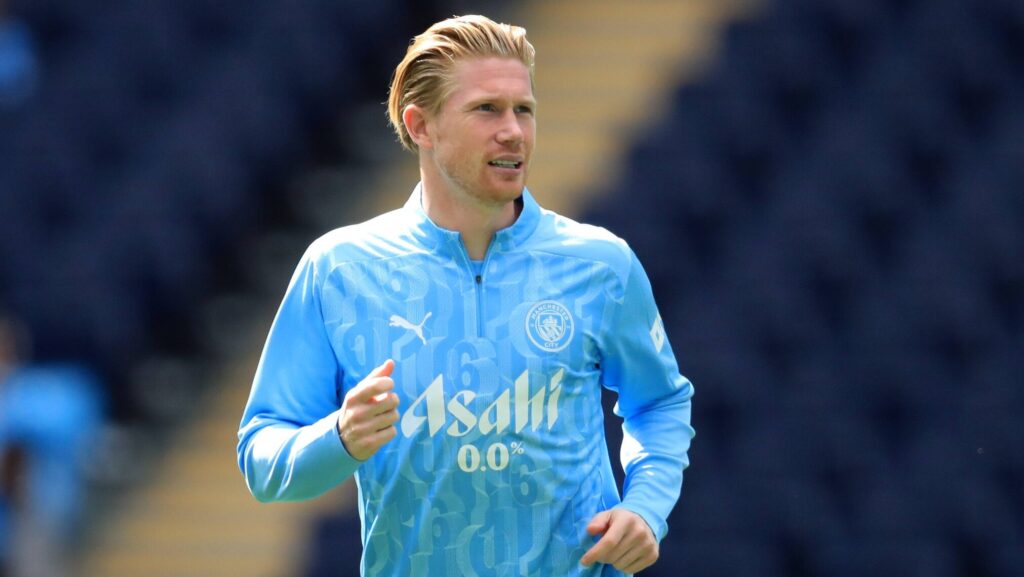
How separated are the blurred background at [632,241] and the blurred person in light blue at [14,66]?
0.06 ft

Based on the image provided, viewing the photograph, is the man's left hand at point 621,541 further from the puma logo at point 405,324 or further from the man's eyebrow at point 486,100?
the man's eyebrow at point 486,100

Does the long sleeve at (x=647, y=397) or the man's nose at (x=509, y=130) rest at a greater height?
the man's nose at (x=509, y=130)

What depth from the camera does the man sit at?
2.91m

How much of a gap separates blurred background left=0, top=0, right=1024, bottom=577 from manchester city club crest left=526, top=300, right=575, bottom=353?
10.5 ft

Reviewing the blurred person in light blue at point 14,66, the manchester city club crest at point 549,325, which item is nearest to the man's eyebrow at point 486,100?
the manchester city club crest at point 549,325

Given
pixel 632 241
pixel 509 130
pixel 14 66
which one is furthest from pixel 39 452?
pixel 509 130

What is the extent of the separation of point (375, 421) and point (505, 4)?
283 inches

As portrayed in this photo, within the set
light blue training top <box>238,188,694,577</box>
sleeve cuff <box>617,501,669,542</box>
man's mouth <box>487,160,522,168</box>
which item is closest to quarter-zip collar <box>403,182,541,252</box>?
light blue training top <box>238,188,694,577</box>

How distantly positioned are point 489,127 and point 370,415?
0.57 metres

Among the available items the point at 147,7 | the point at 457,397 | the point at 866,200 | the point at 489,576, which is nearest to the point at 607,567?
the point at 489,576

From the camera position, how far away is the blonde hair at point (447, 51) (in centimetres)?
296

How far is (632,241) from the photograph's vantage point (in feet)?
24.0

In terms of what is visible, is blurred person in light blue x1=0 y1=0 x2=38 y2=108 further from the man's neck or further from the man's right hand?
the man's right hand

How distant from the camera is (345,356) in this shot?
2.96m
